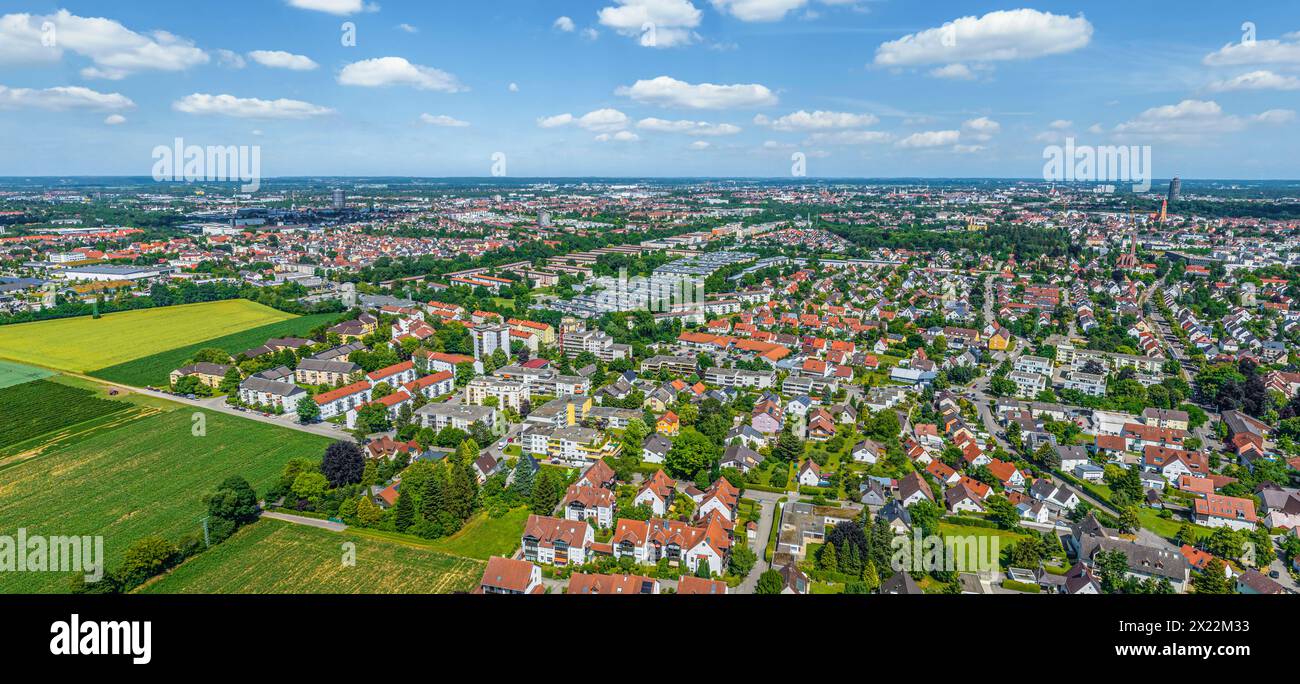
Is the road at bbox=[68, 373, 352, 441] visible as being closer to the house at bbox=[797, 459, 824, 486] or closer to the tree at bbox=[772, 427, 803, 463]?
the tree at bbox=[772, 427, 803, 463]

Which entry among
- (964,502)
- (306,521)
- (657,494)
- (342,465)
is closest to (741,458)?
(657,494)

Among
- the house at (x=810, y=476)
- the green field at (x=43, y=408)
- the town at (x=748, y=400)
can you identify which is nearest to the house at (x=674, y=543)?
the town at (x=748, y=400)

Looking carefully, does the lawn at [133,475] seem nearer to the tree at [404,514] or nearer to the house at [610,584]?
the tree at [404,514]

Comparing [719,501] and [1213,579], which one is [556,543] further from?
[1213,579]

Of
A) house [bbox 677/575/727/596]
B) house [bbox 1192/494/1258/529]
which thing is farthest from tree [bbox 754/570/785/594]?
house [bbox 1192/494/1258/529]

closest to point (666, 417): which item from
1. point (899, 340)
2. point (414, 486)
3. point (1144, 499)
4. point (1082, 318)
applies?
point (414, 486)

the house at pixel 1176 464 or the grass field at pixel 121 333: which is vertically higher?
the grass field at pixel 121 333
